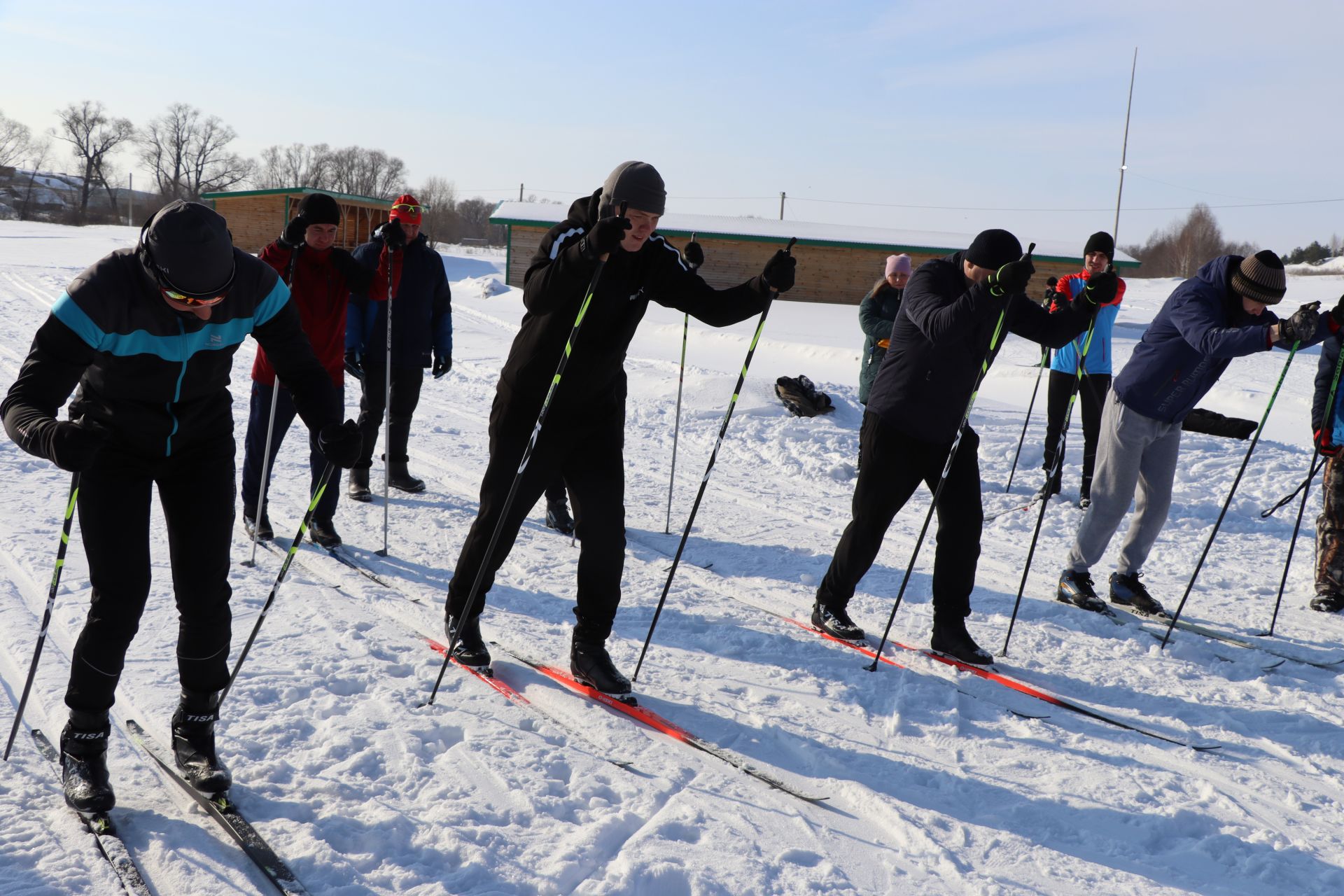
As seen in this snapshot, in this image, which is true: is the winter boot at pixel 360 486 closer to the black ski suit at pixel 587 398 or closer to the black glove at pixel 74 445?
the black ski suit at pixel 587 398

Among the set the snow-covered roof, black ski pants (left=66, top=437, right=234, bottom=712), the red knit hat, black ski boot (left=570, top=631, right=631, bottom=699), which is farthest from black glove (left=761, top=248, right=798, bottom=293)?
the snow-covered roof

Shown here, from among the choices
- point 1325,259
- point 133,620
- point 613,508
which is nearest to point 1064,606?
point 613,508

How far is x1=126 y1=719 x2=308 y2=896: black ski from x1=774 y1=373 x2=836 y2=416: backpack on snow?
7.39m

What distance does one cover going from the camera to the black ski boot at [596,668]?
3816mm

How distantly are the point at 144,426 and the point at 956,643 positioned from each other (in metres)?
3.57

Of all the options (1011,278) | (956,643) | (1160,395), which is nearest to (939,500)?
(956,643)

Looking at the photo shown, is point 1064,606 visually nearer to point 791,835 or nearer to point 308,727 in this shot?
point 791,835

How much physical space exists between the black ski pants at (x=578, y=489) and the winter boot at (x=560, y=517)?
223 centimetres

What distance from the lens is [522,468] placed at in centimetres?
375

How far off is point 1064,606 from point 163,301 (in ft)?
15.7

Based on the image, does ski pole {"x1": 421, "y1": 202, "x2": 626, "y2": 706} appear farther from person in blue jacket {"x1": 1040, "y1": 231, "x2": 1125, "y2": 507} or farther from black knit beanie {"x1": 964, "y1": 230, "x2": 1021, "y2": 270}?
person in blue jacket {"x1": 1040, "y1": 231, "x2": 1125, "y2": 507}

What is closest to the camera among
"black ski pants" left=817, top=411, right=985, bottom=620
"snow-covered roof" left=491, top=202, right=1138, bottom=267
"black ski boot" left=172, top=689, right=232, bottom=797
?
"black ski boot" left=172, top=689, right=232, bottom=797

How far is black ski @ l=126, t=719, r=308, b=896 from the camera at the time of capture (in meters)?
2.58

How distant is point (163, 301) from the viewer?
2674 mm
